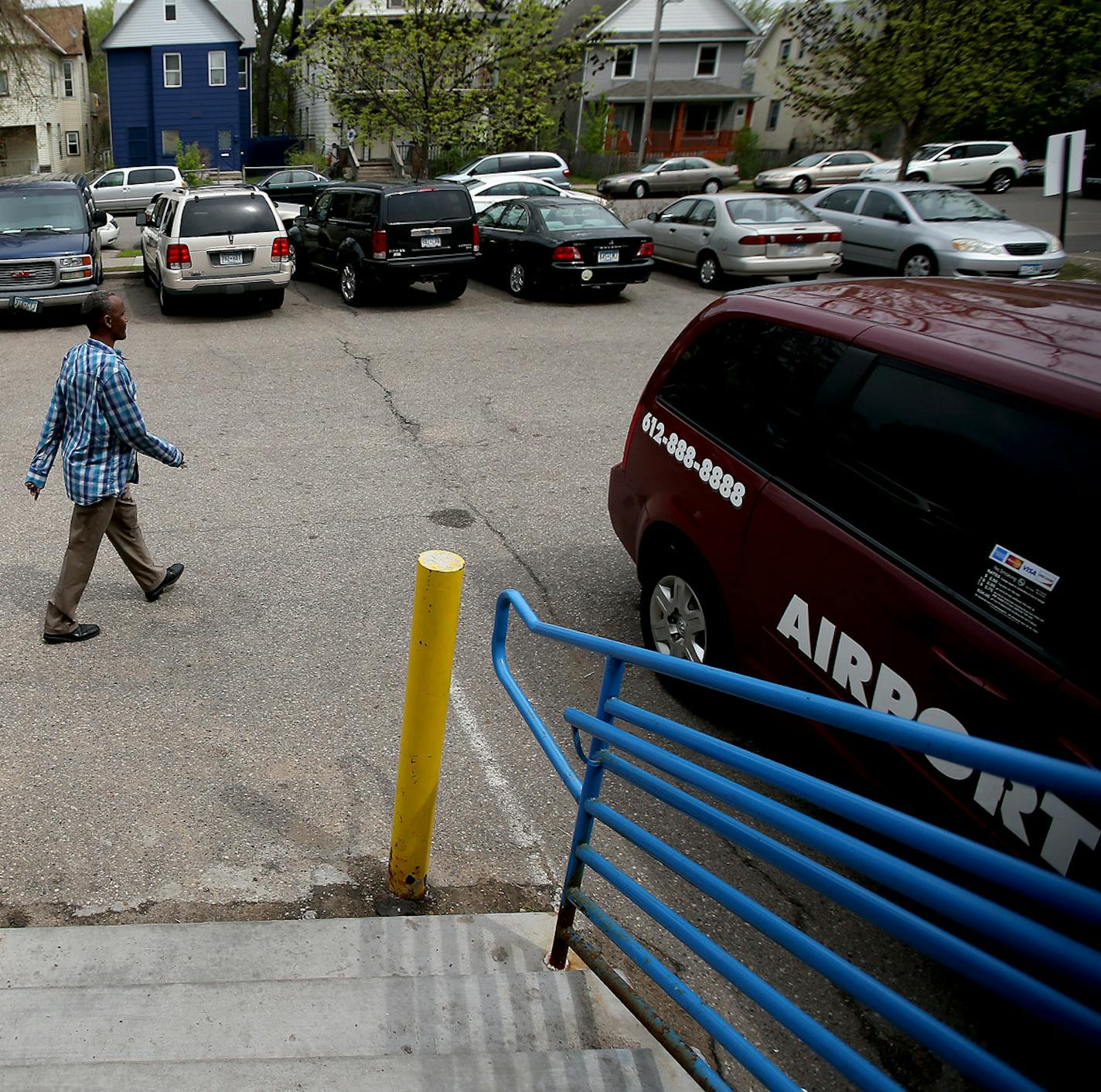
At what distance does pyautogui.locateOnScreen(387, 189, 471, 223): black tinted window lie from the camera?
565 inches

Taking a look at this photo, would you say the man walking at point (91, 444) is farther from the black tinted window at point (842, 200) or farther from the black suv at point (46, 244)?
the black tinted window at point (842, 200)

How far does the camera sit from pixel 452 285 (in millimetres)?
15469

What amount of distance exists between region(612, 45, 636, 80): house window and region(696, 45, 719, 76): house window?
11.0 feet

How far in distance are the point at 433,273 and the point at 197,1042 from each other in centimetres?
1333

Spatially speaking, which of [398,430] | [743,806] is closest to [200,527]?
[398,430]

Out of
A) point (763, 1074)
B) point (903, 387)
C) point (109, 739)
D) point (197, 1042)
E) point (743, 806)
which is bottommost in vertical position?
point (109, 739)

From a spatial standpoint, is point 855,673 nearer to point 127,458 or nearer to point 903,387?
point 903,387

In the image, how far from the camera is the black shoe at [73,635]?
16.7 ft

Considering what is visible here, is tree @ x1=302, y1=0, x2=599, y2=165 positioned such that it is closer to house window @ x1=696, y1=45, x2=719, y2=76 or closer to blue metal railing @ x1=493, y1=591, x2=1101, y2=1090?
house window @ x1=696, y1=45, x2=719, y2=76

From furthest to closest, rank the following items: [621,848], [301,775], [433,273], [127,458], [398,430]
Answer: [433,273]
[398,430]
[127,458]
[301,775]
[621,848]

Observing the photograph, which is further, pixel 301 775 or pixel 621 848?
pixel 301 775


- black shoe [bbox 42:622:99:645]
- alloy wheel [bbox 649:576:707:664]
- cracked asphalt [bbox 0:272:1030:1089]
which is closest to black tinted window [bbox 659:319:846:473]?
alloy wheel [bbox 649:576:707:664]

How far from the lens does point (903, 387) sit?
331 cm

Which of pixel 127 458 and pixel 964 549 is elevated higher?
pixel 964 549
